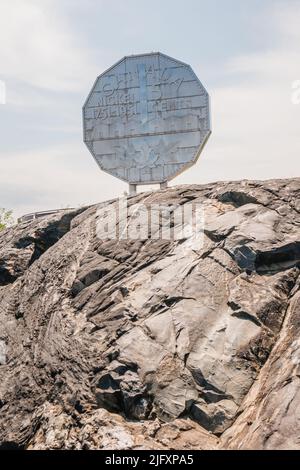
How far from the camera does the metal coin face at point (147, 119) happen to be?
13828mm

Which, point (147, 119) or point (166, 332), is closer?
point (166, 332)

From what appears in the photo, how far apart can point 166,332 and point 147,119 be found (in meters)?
6.19

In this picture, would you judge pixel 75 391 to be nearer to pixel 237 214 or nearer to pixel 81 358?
pixel 81 358

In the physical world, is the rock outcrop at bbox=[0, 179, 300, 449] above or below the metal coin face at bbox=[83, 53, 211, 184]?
below

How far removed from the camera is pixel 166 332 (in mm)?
9305

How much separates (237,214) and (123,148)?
4436mm

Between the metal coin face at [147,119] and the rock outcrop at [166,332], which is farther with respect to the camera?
the metal coin face at [147,119]

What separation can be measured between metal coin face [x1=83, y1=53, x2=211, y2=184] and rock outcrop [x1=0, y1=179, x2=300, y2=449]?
198 cm

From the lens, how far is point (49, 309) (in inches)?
431

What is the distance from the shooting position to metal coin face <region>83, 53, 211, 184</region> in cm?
1383

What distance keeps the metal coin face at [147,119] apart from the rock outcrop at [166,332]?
1979mm

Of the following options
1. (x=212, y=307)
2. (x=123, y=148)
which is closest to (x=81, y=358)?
(x=212, y=307)

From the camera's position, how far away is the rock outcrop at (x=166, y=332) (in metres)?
8.20

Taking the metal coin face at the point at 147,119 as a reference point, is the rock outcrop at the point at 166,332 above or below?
below
